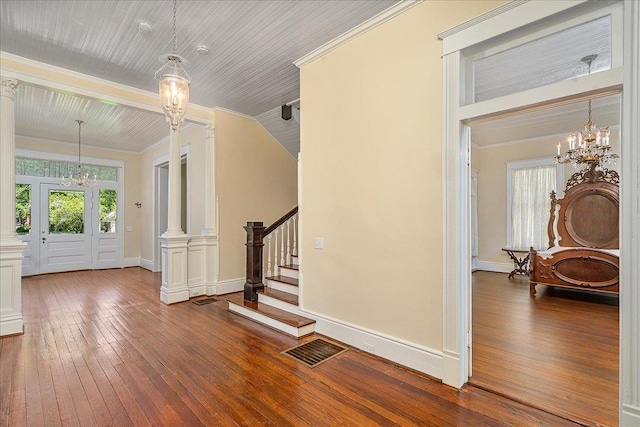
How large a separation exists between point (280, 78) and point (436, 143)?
100 inches

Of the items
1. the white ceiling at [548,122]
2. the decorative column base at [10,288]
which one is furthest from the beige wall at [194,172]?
the white ceiling at [548,122]

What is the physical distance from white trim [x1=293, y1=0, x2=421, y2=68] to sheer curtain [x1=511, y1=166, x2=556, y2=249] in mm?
5601

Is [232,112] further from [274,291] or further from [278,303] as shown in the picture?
[278,303]

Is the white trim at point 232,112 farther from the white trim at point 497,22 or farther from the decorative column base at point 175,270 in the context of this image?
the white trim at point 497,22

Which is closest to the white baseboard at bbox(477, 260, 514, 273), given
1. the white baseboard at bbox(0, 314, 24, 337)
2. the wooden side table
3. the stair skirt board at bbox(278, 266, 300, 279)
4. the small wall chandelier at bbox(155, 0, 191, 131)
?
the wooden side table

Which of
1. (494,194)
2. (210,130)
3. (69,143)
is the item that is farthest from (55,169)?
(494,194)

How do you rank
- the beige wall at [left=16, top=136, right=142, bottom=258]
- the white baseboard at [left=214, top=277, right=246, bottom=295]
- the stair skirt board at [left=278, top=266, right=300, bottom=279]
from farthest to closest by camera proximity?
1. the beige wall at [left=16, top=136, right=142, bottom=258]
2. the white baseboard at [left=214, top=277, right=246, bottom=295]
3. the stair skirt board at [left=278, top=266, right=300, bottom=279]

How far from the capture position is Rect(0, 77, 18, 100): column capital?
342cm

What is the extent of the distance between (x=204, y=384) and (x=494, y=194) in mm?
7255

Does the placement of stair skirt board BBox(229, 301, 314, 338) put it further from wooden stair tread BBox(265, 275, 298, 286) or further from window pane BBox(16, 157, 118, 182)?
window pane BBox(16, 157, 118, 182)

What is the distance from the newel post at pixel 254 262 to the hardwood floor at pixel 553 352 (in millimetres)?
2808

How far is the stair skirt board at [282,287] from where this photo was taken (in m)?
4.20

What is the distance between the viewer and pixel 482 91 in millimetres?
2754

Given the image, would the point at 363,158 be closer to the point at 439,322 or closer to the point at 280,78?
the point at 439,322
